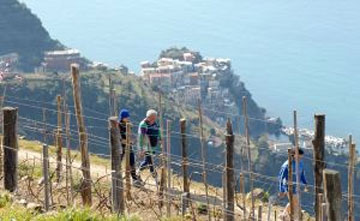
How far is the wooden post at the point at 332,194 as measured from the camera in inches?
303

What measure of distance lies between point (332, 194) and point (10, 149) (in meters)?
4.58

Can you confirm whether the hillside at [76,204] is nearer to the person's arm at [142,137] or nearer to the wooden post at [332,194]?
the person's arm at [142,137]

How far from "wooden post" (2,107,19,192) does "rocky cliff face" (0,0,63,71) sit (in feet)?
361

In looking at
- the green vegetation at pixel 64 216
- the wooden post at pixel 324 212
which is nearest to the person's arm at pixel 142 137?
the green vegetation at pixel 64 216

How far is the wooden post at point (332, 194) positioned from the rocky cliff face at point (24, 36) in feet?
373

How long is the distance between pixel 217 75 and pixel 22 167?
105m

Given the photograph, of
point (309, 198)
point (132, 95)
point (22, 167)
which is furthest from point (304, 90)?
point (22, 167)

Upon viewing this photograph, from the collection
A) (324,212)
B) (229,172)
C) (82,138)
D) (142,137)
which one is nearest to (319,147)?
(229,172)

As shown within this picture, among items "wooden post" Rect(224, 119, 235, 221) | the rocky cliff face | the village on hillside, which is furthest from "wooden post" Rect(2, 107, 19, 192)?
the rocky cliff face

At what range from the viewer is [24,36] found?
12275cm

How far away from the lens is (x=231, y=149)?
435 inches

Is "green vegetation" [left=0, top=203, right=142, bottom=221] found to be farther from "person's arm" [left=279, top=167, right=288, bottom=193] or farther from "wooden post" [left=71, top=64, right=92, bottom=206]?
"person's arm" [left=279, top=167, right=288, bottom=193]

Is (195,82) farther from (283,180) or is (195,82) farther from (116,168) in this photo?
(116,168)

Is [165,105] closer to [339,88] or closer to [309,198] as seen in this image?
[309,198]
